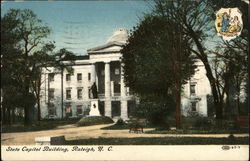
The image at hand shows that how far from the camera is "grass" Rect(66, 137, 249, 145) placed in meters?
10.8

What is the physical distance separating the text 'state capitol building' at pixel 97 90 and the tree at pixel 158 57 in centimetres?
35

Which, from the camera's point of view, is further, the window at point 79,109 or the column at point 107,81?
the column at point 107,81

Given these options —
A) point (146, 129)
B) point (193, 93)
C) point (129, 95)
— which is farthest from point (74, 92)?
point (193, 93)

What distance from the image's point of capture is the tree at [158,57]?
12805mm

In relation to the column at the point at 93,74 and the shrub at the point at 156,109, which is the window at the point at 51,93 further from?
the shrub at the point at 156,109

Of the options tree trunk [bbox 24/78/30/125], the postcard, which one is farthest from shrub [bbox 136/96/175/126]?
tree trunk [bbox 24/78/30/125]

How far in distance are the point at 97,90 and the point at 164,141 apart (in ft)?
11.9

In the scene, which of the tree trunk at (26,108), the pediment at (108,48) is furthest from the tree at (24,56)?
the pediment at (108,48)

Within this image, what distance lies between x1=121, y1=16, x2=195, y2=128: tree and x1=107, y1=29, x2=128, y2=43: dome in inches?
10.6

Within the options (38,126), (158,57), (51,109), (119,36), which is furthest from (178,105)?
(38,126)

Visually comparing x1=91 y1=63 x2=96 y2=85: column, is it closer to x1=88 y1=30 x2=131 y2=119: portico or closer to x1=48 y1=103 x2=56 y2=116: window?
x1=88 y1=30 x2=131 y2=119: portico

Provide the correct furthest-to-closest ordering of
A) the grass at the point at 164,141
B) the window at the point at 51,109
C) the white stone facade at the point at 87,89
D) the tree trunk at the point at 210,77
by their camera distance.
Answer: the window at the point at 51,109, the white stone facade at the point at 87,89, the tree trunk at the point at 210,77, the grass at the point at 164,141

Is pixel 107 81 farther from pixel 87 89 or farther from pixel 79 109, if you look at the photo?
pixel 79 109

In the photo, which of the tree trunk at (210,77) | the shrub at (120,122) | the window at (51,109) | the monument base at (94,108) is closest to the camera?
the tree trunk at (210,77)
